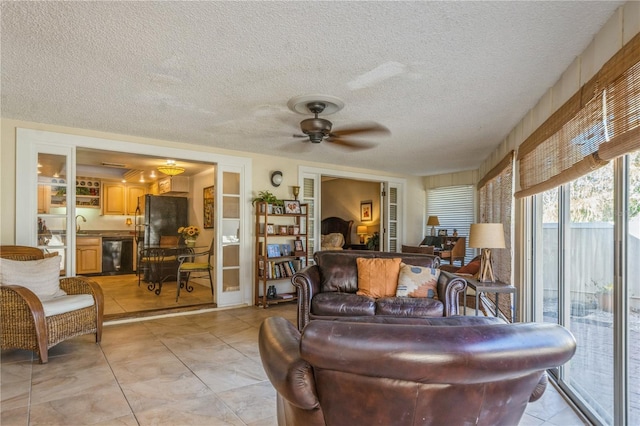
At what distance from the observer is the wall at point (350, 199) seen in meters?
8.82

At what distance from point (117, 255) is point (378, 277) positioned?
266 inches

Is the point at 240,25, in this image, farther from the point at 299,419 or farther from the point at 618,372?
the point at 618,372

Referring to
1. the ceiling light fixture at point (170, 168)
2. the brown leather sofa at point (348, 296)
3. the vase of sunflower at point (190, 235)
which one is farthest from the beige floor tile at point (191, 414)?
the vase of sunflower at point (190, 235)

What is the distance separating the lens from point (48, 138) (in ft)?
12.7

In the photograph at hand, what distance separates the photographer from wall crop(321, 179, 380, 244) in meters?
8.82

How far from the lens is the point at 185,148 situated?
4770 millimetres

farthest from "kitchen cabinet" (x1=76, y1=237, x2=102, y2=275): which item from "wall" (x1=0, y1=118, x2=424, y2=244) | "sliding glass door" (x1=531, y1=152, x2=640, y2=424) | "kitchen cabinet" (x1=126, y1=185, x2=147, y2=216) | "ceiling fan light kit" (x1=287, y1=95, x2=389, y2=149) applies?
"sliding glass door" (x1=531, y1=152, x2=640, y2=424)

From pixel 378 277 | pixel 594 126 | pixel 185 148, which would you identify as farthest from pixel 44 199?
pixel 594 126

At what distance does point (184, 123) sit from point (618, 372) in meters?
4.07

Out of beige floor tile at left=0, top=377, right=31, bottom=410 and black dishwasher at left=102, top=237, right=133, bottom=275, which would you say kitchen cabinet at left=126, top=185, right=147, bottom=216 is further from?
beige floor tile at left=0, top=377, right=31, bottom=410

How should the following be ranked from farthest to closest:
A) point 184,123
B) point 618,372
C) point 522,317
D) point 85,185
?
point 85,185 < point 184,123 < point 522,317 < point 618,372

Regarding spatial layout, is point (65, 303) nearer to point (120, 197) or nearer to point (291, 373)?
point (291, 373)

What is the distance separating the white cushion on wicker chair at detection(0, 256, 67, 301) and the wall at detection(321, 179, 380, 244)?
655 cm

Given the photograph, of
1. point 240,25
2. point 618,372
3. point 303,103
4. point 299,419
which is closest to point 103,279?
point 303,103
